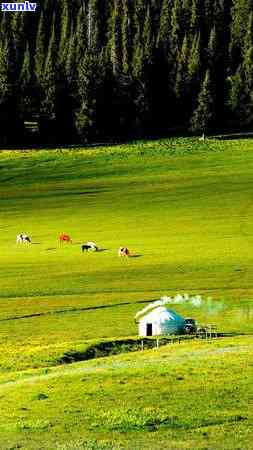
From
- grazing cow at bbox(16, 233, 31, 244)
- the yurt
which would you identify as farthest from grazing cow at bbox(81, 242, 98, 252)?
the yurt

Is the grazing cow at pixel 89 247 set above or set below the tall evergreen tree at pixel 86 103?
below

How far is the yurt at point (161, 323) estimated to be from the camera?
4850 cm

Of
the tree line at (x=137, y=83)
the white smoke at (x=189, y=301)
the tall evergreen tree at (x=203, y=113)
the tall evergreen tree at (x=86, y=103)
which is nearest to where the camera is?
the white smoke at (x=189, y=301)

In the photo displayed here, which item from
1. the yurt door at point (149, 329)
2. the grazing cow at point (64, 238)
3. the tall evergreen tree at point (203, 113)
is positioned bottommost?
the yurt door at point (149, 329)

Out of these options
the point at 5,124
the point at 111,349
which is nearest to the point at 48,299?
the point at 111,349

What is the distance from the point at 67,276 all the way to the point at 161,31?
116003 millimetres

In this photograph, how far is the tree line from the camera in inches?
5842

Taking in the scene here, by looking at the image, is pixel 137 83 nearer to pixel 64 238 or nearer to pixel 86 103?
pixel 86 103

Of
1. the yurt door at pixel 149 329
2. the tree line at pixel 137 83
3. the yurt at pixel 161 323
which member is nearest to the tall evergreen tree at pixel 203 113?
the tree line at pixel 137 83

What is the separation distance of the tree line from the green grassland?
9579 mm

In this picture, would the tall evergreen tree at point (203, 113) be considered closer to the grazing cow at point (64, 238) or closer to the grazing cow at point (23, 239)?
the grazing cow at point (64, 238)

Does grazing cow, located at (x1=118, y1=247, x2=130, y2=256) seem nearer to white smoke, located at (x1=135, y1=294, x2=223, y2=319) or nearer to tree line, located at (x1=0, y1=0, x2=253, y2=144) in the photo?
white smoke, located at (x1=135, y1=294, x2=223, y2=319)

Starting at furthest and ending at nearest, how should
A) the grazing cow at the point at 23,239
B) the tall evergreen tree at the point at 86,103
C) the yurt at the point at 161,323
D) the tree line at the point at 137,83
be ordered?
the tree line at the point at 137,83 → the tall evergreen tree at the point at 86,103 → the grazing cow at the point at 23,239 → the yurt at the point at 161,323

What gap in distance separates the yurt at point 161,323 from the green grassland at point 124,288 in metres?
1.14
